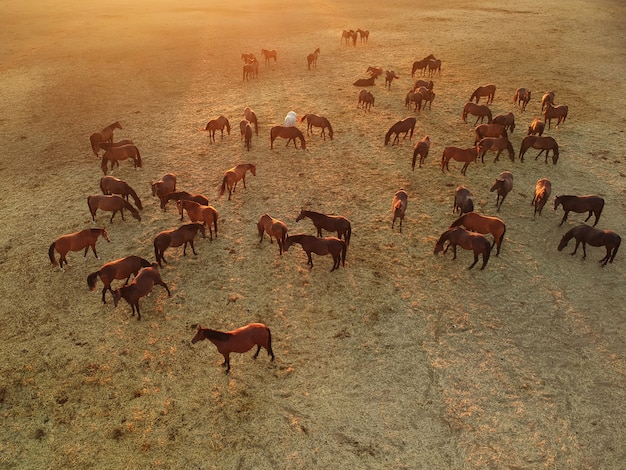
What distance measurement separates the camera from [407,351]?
8.15 meters

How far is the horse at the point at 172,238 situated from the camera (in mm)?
9930

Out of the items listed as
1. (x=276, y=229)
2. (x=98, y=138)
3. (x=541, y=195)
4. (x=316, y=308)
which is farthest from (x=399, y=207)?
(x=98, y=138)

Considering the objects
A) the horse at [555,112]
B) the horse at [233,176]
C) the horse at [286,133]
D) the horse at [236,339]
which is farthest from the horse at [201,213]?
the horse at [555,112]

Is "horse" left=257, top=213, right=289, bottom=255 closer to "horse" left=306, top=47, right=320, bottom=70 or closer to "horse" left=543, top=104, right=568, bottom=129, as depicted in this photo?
"horse" left=543, top=104, right=568, bottom=129

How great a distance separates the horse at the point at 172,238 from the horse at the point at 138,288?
912 millimetres

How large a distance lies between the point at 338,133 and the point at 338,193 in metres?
4.57

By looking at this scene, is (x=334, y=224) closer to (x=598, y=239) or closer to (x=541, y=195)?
(x=541, y=195)

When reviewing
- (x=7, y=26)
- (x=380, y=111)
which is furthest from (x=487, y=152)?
(x=7, y=26)

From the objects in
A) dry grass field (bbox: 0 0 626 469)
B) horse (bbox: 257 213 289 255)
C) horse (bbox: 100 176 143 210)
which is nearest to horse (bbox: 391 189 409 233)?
dry grass field (bbox: 0 0 626 469)

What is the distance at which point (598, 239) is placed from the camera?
10008mm

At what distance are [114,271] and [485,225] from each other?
846cm

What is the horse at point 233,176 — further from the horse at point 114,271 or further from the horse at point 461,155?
the horse at point 461,155

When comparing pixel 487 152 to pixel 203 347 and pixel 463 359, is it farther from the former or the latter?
pixel 203 347

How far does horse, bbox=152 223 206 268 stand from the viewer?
9.93 metres
